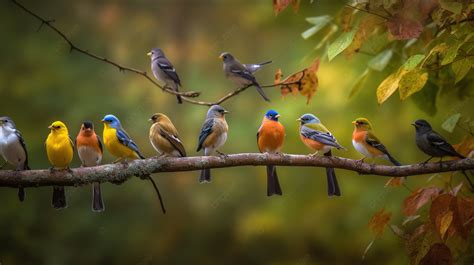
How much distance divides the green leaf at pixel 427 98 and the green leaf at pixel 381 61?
389mm

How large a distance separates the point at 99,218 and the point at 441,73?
8.34 meters

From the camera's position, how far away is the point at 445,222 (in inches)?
171

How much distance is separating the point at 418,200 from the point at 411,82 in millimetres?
1036

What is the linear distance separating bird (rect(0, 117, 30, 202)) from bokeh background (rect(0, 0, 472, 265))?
489cm

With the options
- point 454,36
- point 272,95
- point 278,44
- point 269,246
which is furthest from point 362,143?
point 278,44

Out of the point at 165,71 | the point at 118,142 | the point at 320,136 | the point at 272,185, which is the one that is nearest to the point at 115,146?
the point at 118,142

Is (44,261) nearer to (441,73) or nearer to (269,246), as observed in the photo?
(269,246)

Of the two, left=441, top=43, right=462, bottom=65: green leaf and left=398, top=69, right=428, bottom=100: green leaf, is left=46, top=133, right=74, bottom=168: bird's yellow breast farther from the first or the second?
left=441, top=43, right=462, bottom=65: green leaf

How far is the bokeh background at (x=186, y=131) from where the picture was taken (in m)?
10.4

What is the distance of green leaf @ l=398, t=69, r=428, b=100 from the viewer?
4.18 m

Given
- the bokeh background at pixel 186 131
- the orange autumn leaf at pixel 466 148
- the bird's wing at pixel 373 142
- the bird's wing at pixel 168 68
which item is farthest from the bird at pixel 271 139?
the bokeh background at pixel 186 131

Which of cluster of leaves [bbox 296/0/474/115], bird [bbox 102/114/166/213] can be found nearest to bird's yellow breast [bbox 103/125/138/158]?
bird [bbox 102/114/166/213]

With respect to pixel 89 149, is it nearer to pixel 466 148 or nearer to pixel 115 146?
pixel 115 146

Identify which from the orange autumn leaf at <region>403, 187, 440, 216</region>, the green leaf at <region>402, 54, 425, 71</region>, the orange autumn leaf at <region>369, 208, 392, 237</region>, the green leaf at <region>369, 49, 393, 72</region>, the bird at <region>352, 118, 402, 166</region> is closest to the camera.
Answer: the green leaf at <region>402, 54, 425, 71</region>
